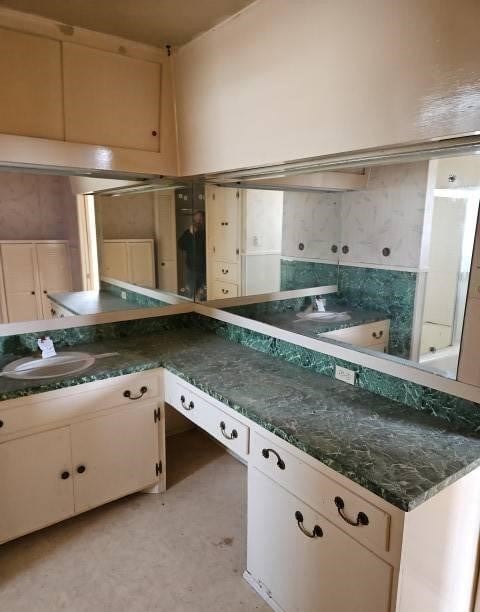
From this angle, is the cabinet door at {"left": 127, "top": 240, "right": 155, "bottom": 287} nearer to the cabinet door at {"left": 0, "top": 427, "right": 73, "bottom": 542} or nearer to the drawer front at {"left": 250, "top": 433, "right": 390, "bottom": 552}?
the cabinet door at {"left": 0, "top": 427, "right": 73, "bottom": 542}

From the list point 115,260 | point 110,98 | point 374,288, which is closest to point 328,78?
point 374,288

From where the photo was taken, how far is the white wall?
44.3 inches

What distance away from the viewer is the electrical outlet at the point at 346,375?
5.69 ft

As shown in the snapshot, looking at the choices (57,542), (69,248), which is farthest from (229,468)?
(69,248)

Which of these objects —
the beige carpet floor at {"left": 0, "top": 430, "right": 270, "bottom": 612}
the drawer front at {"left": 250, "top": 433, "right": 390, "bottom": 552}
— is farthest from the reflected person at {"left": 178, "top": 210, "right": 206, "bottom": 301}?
the drawer front at {"left": 250, "top": 433, "right": 390, "bottom": 552}

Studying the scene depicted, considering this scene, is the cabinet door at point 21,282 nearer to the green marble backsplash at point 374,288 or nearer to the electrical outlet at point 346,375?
the green marble backsplash at point 374,288

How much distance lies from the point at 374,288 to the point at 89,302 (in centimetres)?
154

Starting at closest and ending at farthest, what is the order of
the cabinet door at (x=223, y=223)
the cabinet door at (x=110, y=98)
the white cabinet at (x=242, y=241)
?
1. the cabinet door at (x=110, y=98)
2. the white cabinet at (x=242, y=241)
3. the cabinet door at (x=223, y=223)

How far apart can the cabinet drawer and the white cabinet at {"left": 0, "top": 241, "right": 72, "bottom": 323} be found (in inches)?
32.3

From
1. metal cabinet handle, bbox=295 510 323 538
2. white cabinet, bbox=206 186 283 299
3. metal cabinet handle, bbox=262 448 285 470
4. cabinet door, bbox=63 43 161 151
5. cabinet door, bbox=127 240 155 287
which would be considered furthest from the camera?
cabinet door, bbox=127 240 155 287

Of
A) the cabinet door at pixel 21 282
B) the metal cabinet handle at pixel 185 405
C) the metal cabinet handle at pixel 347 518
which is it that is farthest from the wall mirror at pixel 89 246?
the metal cabinet handle at pixel 347 518

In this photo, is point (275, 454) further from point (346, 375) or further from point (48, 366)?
point (48, 366)

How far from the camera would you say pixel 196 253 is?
2.60 meters

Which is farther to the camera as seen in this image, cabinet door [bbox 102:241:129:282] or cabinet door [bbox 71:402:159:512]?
cabinet door [bbox 102:241:129:282]
